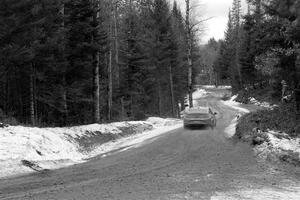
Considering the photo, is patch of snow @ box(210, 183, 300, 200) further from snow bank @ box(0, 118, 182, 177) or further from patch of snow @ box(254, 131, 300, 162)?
snow bank @ box(0, 118, 182, 177)

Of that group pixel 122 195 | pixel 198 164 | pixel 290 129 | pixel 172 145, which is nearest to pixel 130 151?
pixel 172 145

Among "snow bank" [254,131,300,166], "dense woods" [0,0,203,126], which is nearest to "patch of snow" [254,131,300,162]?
"snow bank" [254,131,300,166]

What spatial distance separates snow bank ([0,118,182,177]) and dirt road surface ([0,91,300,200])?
3.02 ft

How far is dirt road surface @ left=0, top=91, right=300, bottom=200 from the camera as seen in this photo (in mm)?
9656

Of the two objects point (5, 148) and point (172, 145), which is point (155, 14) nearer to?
point (172, 145)

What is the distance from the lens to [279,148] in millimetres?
14930

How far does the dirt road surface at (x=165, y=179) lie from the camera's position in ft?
31.7

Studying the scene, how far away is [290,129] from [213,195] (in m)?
10.1

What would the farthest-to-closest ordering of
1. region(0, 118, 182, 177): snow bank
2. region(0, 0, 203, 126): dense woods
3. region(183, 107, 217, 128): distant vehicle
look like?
region(183, 107, 217, 128): distant vehicle, region(0, 0, 203, 126): dense woods, region(0, 118, 182, 177): snow bank

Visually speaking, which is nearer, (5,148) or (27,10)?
(5,148)

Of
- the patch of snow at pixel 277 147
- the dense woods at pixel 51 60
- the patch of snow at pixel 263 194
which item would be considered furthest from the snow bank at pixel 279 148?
the dense woods at pixel 51 60

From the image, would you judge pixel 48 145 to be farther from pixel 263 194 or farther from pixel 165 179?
pixel 263 194

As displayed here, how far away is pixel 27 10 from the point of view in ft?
70.5

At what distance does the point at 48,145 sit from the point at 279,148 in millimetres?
8569
